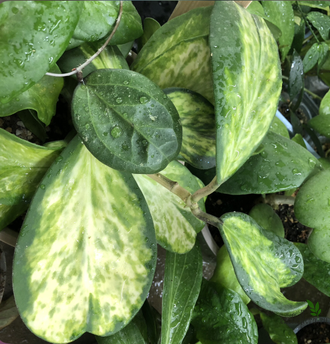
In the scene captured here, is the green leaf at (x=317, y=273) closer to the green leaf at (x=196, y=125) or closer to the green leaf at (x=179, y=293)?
the green leaf at (x=179, y=293)

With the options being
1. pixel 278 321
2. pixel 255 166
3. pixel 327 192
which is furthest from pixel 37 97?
pixel 278 321

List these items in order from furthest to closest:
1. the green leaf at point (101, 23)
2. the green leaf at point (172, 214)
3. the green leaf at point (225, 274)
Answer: the green leaf at point (225, 274), the green leaf at point (172, 214), the green leaf at point (101, 23)

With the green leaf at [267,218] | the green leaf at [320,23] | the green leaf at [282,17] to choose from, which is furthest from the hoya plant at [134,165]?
the green leaf at [320,23]

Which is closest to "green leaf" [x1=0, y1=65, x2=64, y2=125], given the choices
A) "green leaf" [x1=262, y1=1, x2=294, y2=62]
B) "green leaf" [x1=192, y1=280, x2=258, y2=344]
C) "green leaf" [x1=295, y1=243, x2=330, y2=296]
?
A: "green leaf" [x1=192, y1=280, x2=258, y2=344]

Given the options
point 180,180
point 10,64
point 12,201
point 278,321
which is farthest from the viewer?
point 278,321

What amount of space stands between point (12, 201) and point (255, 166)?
0.43 metres

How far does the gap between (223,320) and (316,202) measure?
11.9 inches

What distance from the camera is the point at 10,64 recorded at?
0.29 m

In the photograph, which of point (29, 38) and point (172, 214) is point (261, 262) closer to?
point (172, 214)

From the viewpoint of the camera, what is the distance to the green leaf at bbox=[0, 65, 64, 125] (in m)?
0.40

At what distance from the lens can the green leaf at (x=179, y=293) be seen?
0.51m

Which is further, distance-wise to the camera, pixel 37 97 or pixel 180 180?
pixel 180 180

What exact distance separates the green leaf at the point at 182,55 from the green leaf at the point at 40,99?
5.8 inches

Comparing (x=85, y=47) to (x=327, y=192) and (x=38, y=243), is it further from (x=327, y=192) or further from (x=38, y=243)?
(x=327, y=192)
